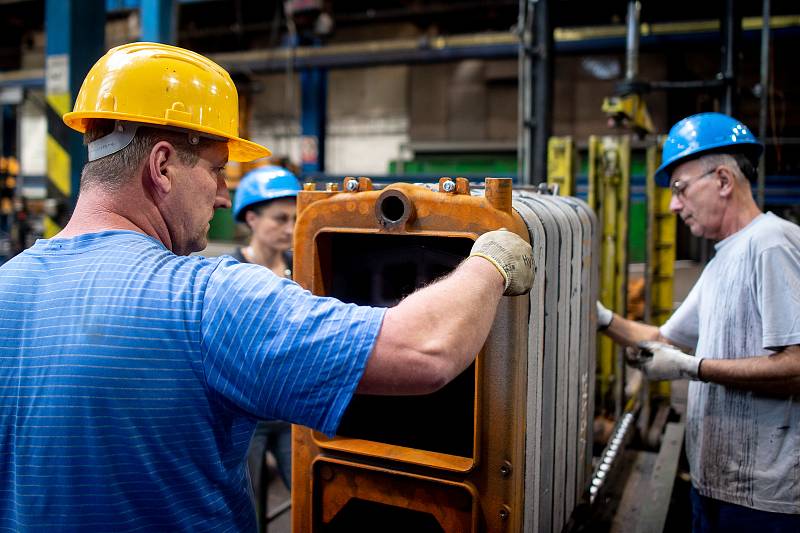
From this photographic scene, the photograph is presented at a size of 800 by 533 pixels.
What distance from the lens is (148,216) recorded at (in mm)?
1189

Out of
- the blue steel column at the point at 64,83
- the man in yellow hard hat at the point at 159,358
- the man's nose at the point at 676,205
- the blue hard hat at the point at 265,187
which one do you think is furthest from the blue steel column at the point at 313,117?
the man in yellow hard hat at the point at 159,358

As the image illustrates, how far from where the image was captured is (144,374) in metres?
1.02

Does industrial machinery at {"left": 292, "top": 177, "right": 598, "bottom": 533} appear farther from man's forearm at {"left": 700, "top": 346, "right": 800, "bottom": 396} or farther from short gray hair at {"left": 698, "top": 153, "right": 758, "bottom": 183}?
short gray hair at {"left": 698, "top": 153, "right": 758, "bottom": 183}

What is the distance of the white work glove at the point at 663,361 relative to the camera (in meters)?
1.91

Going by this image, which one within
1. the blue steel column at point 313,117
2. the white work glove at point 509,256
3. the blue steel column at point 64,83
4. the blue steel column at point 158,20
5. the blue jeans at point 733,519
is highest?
the blue steel column at point 313,117

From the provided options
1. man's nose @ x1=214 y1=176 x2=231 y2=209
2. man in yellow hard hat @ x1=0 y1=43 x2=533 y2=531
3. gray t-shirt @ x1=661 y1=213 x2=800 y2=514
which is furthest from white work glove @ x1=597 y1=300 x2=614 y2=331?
man's nose @ x1=214 y1=176 x2=231 y2=209

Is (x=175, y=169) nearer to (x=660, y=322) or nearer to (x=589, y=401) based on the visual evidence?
(x=589, y=401)

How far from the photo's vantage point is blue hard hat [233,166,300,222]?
2789 millimetres

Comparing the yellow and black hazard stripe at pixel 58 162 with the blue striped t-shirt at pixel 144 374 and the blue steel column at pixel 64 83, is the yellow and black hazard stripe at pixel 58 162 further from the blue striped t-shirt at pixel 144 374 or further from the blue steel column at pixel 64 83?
the blue striped t-shirt at pixel 144 374

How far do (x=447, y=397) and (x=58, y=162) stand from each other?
309 cm

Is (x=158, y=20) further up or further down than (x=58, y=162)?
further up

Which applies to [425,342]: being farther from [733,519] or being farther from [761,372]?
[733,519]

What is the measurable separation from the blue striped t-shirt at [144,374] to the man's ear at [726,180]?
1440 mm

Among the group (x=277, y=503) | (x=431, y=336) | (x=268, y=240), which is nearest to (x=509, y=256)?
(x=431, y=336)
